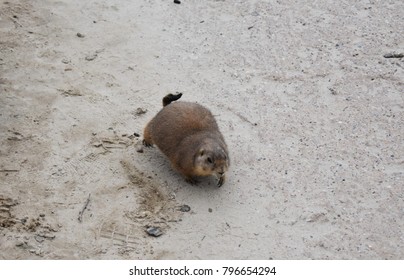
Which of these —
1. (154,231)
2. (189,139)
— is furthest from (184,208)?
(189,139)

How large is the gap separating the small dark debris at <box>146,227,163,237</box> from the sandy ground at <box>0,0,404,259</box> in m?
0.04

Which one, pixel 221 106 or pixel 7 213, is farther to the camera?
pixel 221 106

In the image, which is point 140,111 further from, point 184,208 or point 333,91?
point 333,91

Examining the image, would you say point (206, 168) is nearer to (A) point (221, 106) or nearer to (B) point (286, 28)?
(A) point (221, 106)

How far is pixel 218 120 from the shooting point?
622 centimetres

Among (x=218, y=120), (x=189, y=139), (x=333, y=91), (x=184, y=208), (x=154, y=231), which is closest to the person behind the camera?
(x=154, y=231)

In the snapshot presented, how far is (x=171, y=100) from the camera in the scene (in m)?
5.95

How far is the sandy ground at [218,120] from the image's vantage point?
4871 mm

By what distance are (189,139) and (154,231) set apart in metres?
1.01

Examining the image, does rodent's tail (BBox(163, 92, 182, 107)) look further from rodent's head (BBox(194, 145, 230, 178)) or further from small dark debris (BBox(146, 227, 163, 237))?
small dark debris (BBox(146, 227, 163, 237))

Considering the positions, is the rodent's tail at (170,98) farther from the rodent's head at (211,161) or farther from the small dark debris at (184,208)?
the small dark debris at (184,208)

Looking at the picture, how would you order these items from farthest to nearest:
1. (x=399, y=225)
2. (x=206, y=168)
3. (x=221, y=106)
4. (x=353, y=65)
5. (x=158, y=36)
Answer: (x=158, y=36)
(x=353, y=65)
(x=221, y=106)
(x=206, y=168)
(x=399, y=225)
